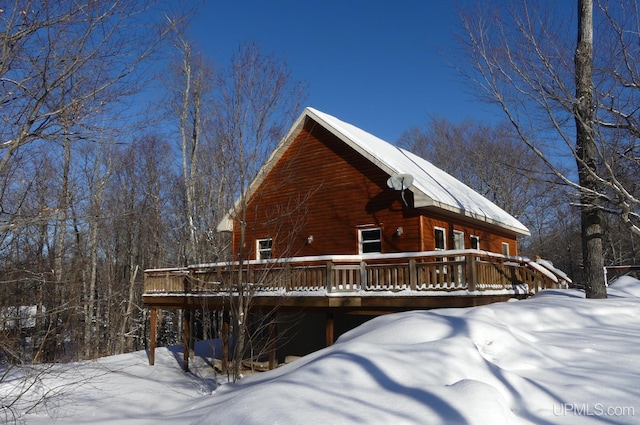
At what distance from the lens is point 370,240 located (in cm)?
1415

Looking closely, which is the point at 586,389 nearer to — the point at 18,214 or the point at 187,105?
the point at 18,214

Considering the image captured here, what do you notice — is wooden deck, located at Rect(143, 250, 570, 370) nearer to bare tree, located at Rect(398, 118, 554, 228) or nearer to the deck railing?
the deck railing

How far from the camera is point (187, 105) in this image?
25.1 metres

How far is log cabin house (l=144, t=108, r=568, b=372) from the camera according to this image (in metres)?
10.4

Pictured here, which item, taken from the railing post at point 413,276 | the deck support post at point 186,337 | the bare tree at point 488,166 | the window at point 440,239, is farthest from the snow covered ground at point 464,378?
the bare tree at point 488,166

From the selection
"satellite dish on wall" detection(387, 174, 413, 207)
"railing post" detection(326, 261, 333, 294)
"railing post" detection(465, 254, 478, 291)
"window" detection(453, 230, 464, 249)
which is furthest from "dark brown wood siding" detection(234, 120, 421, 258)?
"railing post" detection(465, 254, 478, 291)

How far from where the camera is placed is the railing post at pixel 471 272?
31.3ft

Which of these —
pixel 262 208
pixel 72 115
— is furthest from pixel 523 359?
pixel 262 208

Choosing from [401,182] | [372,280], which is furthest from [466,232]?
[372,280]

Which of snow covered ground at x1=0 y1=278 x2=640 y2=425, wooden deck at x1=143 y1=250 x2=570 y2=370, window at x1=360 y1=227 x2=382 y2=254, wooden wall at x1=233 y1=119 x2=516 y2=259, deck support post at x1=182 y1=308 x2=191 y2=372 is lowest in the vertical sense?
deck support post at x1=182 y1=308 x2=191 y2=372

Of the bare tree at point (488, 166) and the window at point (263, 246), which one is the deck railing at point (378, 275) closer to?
the window at point (263, 246)

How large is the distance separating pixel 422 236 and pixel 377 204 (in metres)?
1.66

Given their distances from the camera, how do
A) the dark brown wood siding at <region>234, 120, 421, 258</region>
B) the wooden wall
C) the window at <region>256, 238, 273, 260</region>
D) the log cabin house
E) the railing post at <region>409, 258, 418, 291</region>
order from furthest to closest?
the window at <region>256, 238, 273, 260</region>, the dark brown wood siding at <region>234, 120, 421, 258</region>, the wooden wall, the log cabin house, the railing post at <region>409, 258, 418, 291</region>

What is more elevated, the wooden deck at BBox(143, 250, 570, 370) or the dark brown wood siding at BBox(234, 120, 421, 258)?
the dark brown wood siding at BBox(234, 120, 421, 258)
